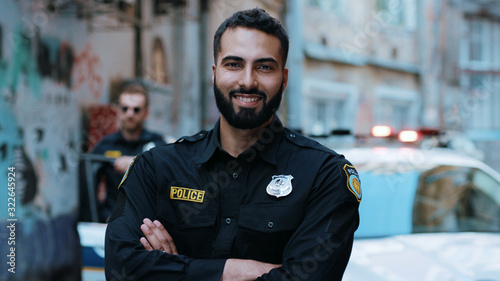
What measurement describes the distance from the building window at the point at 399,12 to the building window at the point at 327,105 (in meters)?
2.38

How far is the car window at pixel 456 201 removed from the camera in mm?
3662

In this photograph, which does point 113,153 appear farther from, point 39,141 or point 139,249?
point 139,249

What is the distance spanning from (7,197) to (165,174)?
3.16 meters

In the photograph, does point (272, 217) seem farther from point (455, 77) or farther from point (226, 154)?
point (455, 77)

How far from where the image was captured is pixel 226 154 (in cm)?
211

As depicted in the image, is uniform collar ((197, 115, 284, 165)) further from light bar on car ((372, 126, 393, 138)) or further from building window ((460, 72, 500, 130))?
building window ((460, 72, 500, 130))

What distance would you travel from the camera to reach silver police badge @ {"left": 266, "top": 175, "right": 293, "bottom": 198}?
2.00 m

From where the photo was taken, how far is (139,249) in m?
1.99

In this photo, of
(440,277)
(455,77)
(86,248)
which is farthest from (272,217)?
(455,77)

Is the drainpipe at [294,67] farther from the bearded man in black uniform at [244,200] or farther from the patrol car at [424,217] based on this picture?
the bearded man in black uniform at [244,200]

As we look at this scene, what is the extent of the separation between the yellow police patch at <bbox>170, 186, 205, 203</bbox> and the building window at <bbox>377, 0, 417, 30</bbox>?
42.9 ft

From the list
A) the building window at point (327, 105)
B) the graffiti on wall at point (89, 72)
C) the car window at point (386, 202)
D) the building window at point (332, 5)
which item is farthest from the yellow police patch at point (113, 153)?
the building window at point (332, 5)

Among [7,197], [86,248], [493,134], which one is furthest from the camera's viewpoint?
[493,134]

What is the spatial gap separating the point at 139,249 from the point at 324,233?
671 millimetres
